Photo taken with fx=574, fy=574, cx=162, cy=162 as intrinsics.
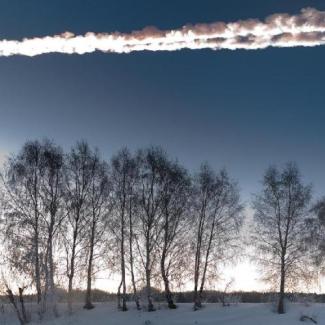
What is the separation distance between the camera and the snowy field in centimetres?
3094

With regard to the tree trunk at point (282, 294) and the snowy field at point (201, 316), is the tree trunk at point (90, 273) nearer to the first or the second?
the snowy field at point (201, 316)

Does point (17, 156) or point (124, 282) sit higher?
point (17, 156)

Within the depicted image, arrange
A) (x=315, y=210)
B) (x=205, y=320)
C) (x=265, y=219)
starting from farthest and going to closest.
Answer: (x=315, y=210), (x=265, y=219), (x=205, y=320)

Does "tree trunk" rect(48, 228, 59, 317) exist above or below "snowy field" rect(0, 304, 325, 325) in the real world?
above

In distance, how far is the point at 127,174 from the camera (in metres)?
36.7

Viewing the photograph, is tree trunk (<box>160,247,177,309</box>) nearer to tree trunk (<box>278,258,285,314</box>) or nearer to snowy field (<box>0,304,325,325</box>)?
snowy field (<box>0,304,325,325</box>)

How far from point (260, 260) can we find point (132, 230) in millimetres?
7989

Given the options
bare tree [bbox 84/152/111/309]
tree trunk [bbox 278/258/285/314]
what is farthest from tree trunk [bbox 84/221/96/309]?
tree trunk [bbox 278/258/285/314]

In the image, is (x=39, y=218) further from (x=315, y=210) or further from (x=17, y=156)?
(x=315, y=210)

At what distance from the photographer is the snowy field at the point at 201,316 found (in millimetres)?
30938

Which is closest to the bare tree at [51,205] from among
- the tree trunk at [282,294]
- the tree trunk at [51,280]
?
the tree trunk at [51,280]

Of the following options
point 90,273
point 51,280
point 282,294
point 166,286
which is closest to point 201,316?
point 166,286

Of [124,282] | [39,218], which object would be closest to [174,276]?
[124,282]

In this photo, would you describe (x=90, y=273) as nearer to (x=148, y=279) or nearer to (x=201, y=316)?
(x=148, y=279)
